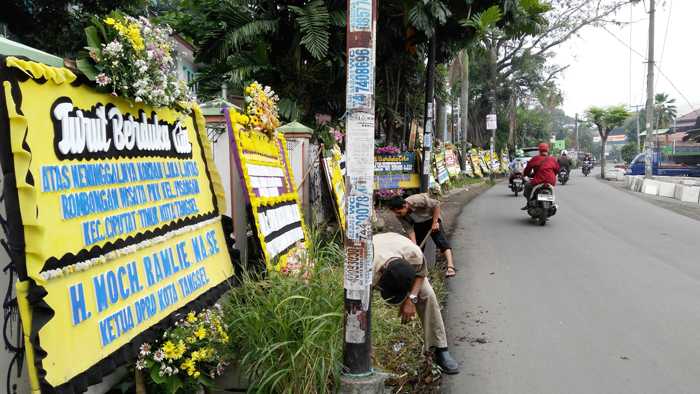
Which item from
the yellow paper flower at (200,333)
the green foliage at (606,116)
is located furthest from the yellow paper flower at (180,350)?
the green foliage at (606,116)

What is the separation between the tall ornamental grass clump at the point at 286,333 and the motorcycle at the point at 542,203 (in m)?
7.93

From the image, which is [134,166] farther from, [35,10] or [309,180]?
[35,10]

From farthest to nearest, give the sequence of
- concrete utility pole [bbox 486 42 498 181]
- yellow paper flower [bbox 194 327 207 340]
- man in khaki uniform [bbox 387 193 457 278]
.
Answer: concrete utility pole [bbox 486 42 498 181] → man in khaki uniform [bbox 387 193 457 278] → yellow paper flower [bbox 194 327 207 340]

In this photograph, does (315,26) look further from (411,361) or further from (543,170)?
(411,361)

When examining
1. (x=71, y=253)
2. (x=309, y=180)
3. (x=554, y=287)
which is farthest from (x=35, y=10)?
(x=554, y=287)

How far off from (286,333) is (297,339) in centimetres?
8

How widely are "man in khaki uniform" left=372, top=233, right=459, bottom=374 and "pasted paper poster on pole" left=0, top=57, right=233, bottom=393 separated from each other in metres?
1.25

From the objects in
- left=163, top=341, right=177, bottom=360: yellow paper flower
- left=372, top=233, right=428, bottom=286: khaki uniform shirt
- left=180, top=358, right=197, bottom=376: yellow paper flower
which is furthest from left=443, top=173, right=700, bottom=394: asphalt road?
left=163, top=341, right=177, bottom=360: yellow paper flower

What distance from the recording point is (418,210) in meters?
6.14

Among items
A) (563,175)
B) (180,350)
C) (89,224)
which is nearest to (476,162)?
Result: (563,175)

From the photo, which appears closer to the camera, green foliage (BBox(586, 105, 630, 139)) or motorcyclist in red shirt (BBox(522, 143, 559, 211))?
motorcyclist in red shirt (BBox(522, 143, 559, 211))

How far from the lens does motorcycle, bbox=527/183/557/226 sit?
418 inches

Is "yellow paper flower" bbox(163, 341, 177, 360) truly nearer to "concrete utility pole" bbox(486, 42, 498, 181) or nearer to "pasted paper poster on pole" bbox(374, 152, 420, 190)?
Answer: "pasted paper poster on pole" bbox(374, 152, 420, 190)

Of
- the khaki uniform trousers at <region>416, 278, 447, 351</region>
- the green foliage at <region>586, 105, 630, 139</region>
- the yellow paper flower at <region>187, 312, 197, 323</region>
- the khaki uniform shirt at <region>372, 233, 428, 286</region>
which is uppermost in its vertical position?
the green foliage at <region>586, 105, 630, 139</region>
